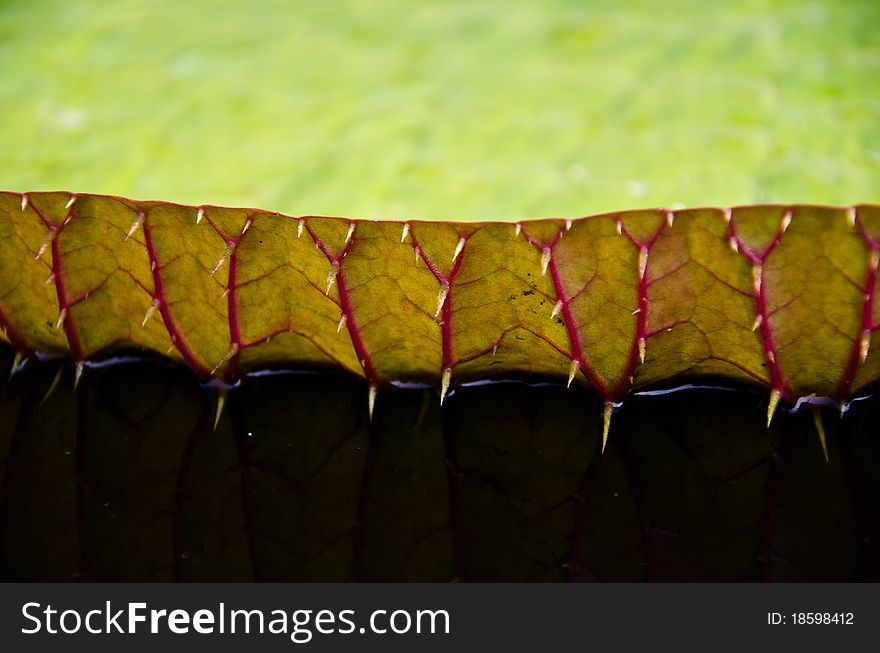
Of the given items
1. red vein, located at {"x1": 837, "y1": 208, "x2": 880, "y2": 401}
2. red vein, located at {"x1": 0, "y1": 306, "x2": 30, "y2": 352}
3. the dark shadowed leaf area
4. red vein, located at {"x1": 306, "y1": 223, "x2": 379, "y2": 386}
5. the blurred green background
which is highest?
the blurred green background

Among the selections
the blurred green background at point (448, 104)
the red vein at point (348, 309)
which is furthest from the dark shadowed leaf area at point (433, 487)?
the blurred green background at point (448, 104)

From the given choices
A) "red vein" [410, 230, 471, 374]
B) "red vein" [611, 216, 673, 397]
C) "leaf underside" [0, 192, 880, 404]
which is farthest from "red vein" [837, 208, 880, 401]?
"red vein" [410, 230, 471, 374]

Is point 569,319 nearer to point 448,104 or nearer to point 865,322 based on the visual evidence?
point 865,322

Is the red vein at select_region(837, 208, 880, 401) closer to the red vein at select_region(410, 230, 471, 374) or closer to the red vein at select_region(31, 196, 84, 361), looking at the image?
the red vein at select_region(410, 230, 471, 374)

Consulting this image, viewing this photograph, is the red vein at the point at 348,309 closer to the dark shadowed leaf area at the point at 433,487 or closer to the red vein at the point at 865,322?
the dark shadowed leaf area at the point at 433,487

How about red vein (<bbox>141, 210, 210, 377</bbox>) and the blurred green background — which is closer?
red vein (<bbox>141, 210, 210, 377</bbox>)

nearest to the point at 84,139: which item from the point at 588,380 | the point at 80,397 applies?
the point at 80,397
